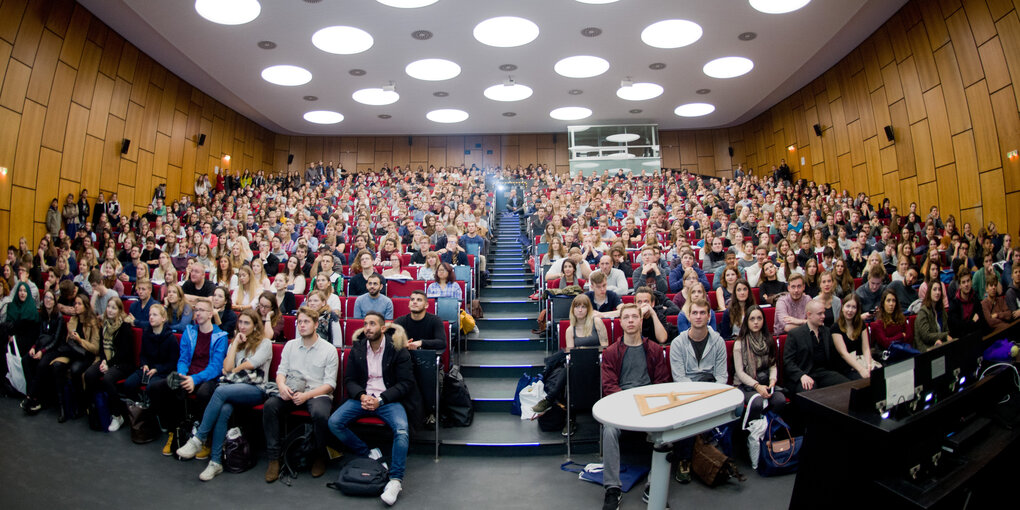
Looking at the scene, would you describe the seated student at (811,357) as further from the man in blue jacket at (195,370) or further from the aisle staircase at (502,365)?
the man in blue jacket at (195,370)

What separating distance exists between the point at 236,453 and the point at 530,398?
6.17ft

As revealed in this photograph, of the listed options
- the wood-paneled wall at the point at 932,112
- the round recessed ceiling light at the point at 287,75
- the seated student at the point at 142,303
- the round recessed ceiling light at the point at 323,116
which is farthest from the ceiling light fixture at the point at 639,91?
the seated student at the point at 142,303

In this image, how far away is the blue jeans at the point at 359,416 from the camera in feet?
10.0

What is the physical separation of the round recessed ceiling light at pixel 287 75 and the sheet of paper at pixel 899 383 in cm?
1063

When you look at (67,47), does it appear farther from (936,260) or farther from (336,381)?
(936,260)

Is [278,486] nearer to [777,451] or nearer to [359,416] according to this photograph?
[359,416]

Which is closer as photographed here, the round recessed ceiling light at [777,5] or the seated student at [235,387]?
the seated student at [235,387]

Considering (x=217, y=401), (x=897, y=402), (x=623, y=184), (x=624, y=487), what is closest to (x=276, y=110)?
(x=623, y=184)

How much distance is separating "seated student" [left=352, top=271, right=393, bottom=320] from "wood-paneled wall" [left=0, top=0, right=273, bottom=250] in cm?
609

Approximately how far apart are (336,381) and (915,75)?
10.1m

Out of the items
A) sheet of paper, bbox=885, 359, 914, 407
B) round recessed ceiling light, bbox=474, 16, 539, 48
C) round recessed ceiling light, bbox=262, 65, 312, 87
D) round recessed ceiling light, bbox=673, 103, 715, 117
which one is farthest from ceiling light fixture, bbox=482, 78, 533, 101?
sheet of paper, bbox=885, 359, 914, 407

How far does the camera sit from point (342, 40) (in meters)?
9.06

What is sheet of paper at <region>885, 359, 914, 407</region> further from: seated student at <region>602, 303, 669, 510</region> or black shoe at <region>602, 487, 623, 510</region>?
seated student at <region>602, 303, 669, 510</region>

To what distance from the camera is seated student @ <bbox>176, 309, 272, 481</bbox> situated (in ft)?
10.6
